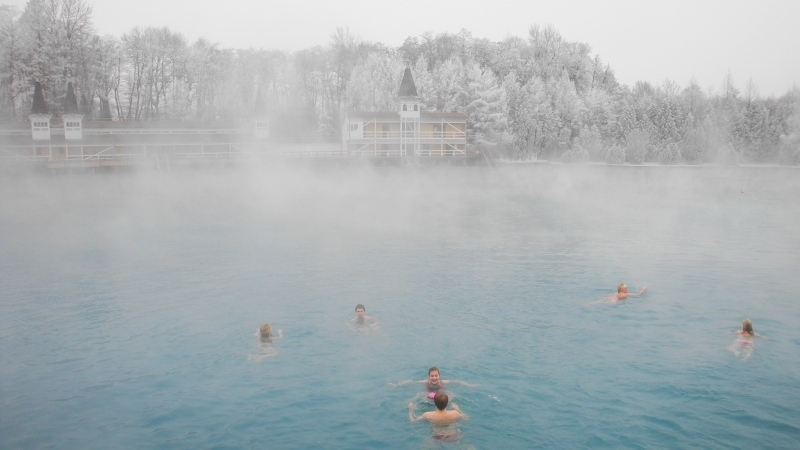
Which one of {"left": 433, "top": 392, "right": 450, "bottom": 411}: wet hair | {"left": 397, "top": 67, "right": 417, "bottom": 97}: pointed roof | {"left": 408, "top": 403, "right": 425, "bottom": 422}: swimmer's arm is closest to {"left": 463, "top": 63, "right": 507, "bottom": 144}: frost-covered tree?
{"left": 397, "top": 67, "right": 417, "bottom": 97}: pointed roof

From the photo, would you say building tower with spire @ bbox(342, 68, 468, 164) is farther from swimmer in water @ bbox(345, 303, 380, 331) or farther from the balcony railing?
swimmer in water @ bbox(345, 303, 380, 331)

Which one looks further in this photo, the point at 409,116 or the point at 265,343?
the point at 409,116

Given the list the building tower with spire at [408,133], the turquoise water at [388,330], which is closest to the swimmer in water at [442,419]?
the turquoise water at [388,330]

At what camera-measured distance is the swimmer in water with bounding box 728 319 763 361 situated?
1534cm

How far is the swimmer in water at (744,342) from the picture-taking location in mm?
15336

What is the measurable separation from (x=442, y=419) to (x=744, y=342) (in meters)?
8.85

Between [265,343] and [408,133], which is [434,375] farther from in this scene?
[408,133]

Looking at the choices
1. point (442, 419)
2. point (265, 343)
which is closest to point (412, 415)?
point (442, 419)

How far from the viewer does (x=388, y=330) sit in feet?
56.0

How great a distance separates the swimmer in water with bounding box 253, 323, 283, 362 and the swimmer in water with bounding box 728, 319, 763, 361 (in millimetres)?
11162

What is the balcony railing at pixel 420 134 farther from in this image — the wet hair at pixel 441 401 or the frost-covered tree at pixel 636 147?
the wet hair at pixel 441 401

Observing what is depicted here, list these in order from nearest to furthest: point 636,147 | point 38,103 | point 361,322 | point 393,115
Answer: point 361,322
point 38,103
point 393,115
point 636,147

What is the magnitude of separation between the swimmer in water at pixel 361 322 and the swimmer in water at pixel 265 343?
2.00 metres

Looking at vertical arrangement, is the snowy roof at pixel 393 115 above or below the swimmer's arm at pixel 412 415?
above
